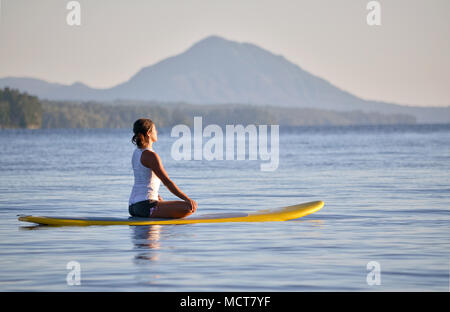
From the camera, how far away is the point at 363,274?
8.06 m

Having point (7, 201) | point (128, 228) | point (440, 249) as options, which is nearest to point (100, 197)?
point (7, 201)

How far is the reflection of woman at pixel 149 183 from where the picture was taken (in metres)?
10.7

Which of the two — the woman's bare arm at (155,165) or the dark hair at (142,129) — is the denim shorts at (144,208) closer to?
the woman's bare arm at (155,165)

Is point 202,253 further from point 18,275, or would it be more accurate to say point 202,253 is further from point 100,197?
point 100,197

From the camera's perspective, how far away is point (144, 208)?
443 inches

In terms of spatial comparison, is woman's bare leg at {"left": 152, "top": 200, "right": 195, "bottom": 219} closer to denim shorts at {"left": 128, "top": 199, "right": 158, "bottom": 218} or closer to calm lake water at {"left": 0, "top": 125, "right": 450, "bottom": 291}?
denim shorts at {"left": 128, "top": 199, "right": 158, "bottom": 218}

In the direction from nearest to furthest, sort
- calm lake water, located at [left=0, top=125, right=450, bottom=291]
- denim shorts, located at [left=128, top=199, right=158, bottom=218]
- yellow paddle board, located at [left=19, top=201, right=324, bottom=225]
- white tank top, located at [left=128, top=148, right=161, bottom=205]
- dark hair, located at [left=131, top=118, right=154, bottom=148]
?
calm lake water, located at [left=0, top=125, right=450, bottom=291], dark hair, located at [left=131, top=118, right=154, bottom=148], white tank top, located at [left=128, top=148, right=161, bottom=205], denim shorts, located at [left=128, top=199, right=158, bottom=218], yellow paddle board, located at [left=19, top=201, right=324, bottom=225]

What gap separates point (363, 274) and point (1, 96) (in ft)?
544

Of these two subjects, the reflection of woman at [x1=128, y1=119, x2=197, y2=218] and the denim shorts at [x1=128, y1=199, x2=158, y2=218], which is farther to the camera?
the denim shorts at [x1=128, y1=199, x2=158, y2=218]

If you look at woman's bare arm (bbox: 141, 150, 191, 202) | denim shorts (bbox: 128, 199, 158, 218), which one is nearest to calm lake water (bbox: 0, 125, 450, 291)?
denim shorts (bbox: 128, 199, 158, 218)

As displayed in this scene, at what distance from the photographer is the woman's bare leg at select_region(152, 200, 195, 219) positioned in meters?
11.3

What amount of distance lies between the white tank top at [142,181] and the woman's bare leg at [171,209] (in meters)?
0.16

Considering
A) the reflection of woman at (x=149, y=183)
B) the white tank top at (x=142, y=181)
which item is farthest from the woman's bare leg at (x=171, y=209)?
the white tank top at (x=142, y=181)

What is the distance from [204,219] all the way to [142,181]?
1.26 m
